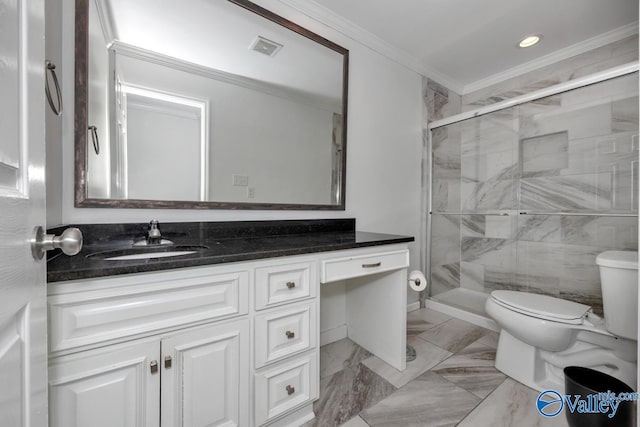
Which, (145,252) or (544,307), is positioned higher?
(145,252)

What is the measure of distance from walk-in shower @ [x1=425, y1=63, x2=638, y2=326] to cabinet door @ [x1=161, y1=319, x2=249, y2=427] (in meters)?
2.05

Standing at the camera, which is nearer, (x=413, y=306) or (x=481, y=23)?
(x=481, y=23)

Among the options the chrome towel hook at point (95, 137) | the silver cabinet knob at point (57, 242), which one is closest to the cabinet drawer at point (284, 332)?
the silver cabinet knob at point (57, 242)

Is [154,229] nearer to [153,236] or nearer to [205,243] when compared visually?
[153,236]

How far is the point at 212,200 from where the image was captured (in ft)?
4.74

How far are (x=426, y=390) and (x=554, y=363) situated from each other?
28.5 inches

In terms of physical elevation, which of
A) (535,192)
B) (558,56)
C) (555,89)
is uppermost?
(558,56)

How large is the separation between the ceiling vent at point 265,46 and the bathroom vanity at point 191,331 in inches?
41.1

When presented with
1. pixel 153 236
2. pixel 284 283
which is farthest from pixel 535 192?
pixel 153 236

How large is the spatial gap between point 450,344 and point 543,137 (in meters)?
1.79

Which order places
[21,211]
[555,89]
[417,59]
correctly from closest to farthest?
[21,211]
[555,89]
[417,59]

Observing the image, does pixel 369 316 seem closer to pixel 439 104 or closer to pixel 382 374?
pixel 382 374

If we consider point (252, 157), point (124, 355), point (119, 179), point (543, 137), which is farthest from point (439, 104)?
point (124, 355)

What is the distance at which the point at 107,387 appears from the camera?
0.79 m
